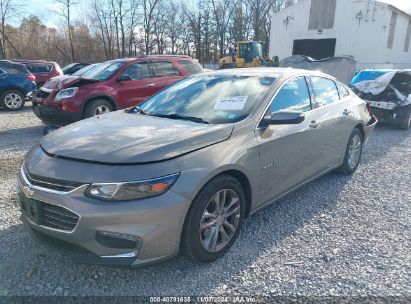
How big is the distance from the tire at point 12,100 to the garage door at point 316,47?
2336cm

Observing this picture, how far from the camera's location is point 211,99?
A: 3527 millimetres

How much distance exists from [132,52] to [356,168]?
4875cm

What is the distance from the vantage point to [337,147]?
4.50 metres

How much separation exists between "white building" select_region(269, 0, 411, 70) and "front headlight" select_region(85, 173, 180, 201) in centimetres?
2643

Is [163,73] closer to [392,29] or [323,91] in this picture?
[323,91]

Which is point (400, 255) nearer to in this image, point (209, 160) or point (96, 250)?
point (209, 160)

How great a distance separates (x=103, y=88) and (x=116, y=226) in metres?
5.79

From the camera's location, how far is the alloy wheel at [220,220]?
9.06ft

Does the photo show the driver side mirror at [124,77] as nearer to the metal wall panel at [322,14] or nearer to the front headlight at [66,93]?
the front headlight at [66,93]

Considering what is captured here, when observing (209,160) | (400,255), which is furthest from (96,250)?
(400,255)

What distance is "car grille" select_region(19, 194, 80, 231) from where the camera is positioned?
2.34 meters

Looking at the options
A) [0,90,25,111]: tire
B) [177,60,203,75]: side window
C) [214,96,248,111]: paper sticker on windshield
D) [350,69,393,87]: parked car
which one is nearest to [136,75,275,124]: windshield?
[214,96,248,111]: paper sticker on windshield

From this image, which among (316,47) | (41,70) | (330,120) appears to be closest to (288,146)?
(330,120)

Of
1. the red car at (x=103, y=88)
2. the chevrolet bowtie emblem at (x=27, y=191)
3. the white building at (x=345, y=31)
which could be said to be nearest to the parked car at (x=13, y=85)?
the red car at (x=103, y=88)
